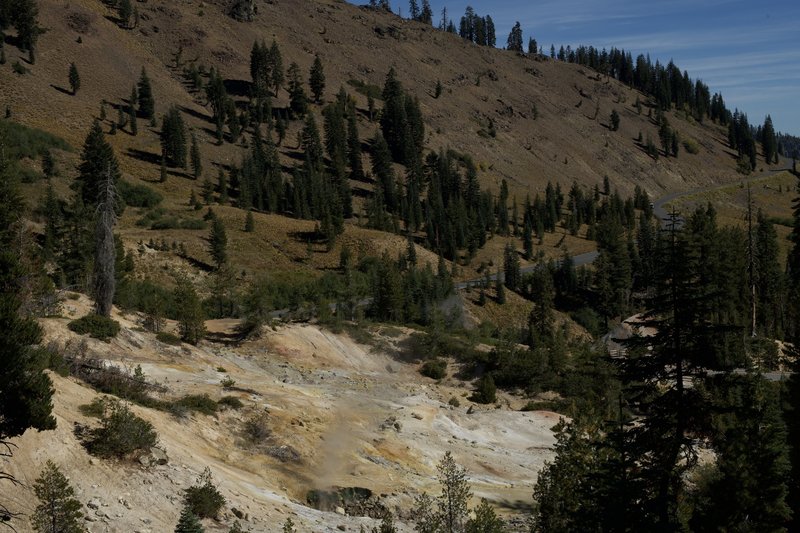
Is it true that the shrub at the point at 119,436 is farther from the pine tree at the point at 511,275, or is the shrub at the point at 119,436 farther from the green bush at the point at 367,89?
the green bush at the point at 367,89

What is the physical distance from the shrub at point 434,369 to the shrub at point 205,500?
31.5 meters

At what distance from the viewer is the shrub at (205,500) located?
18625 mm

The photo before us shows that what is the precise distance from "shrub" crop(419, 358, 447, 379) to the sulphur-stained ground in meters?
0.77

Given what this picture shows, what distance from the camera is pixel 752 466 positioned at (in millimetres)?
21906

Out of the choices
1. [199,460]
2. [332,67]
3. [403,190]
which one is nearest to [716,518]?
[199,460]

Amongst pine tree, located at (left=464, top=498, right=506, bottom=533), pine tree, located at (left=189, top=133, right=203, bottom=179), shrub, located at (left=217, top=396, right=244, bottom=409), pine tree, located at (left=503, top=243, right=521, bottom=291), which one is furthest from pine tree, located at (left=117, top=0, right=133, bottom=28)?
pine tree, located at (left=464, top=498, right=506, bottom=533)

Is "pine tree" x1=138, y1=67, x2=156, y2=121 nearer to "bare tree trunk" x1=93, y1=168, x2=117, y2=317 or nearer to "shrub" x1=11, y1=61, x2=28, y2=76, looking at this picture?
A: "shrub" x1=11, y1=61, x2=28, y2=76

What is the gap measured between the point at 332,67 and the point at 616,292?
107064mm

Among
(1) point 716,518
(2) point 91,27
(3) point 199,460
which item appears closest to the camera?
(1) point 716,518

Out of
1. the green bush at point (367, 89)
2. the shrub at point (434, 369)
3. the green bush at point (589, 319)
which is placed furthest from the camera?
the green bush at point (367, 89)

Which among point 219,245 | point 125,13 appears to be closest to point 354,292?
point 219,245

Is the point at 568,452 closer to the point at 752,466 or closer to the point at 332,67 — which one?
the point at 752,466

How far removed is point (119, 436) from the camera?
65.1 feet

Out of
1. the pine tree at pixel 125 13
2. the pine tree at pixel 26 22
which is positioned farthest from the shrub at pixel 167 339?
the pine tree at pixel 125 13
